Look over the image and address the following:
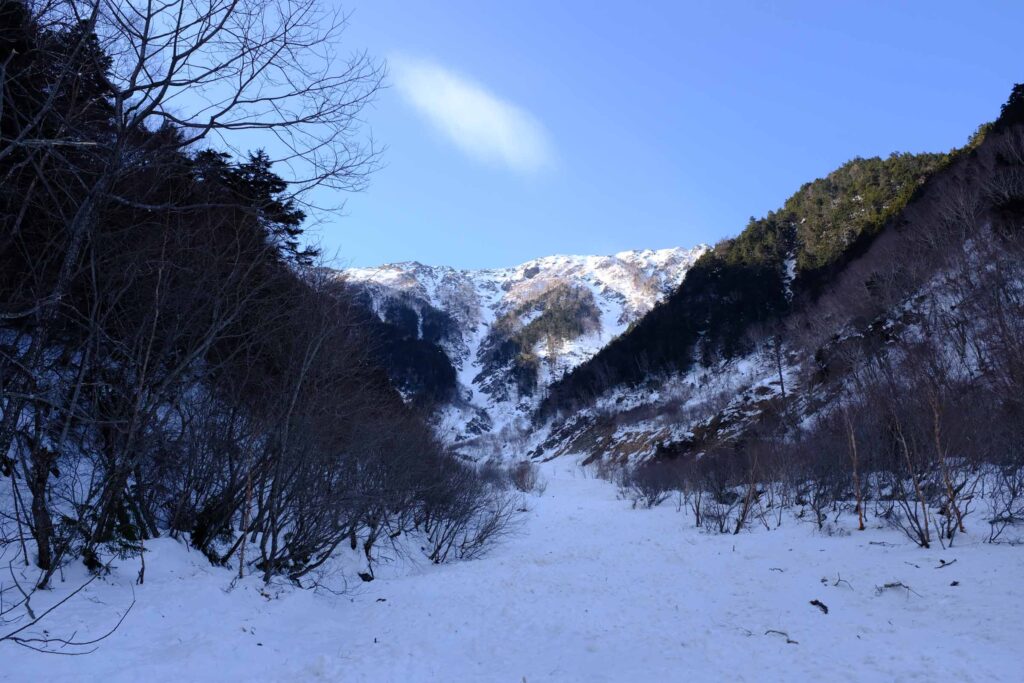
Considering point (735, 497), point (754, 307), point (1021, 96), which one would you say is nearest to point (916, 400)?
point (735, 497)

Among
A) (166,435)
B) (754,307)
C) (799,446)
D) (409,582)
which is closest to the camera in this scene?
(166,435)

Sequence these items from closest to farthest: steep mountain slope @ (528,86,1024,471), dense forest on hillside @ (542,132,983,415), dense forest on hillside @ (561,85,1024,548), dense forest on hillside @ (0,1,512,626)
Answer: dense forest on hillside @ (0,1,512,626), dense forest on hillside @ (561,85,1024,548), steep mountain slope @ (528,86,1024,471), dense forest on hillside @ (542,132,983,415)

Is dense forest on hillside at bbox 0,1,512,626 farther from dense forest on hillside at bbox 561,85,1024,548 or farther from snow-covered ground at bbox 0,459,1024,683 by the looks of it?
dense forest on hillside at bbox 561,85,1024,548

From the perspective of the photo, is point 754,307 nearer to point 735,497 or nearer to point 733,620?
point 735,497

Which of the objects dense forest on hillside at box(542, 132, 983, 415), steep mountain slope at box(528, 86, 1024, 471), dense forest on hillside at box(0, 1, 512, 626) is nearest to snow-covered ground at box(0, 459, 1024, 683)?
dense forest on hillside at box(0, 1, 512, 626)

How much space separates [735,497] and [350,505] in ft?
79.3

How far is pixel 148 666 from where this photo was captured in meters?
6.35

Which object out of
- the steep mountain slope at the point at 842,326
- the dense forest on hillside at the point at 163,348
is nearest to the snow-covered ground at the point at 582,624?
the dense forest on hillside at the point at 163,348

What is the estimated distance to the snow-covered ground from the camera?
23.7 feet

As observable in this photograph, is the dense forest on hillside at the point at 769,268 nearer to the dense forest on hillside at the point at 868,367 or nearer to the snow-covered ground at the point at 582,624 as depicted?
the dense forest on hillside at the point at 868,367

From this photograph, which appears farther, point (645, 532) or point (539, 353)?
point (539, 353)

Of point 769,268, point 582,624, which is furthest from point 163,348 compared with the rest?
point 769,268

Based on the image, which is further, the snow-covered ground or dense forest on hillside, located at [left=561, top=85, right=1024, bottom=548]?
dense forest on hillside, located at [left=561, top=85, right=1024, bottom=548]

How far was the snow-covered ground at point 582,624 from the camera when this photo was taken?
7223 mm
